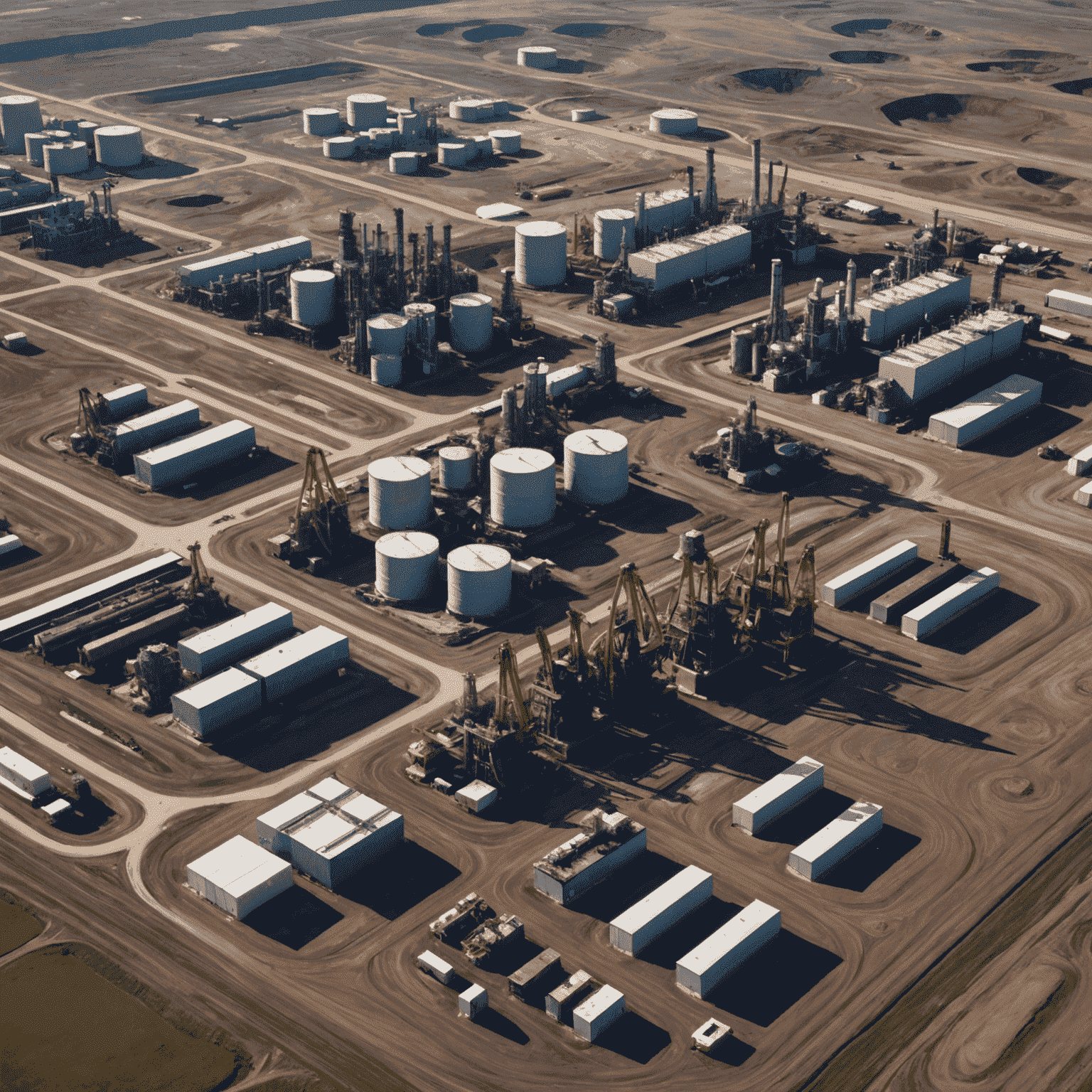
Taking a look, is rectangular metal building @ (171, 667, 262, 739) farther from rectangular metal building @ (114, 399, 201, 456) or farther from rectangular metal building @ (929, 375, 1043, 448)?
rectangular metal building @ (929, 375, 1043, 448)

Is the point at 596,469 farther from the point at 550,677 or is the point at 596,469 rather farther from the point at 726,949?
the point at 726,949

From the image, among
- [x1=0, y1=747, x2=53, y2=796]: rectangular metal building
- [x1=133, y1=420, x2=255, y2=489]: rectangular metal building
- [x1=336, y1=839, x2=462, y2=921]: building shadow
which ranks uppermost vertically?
[x1=133, y1=420, x2=255, y2=489]: rectangular metal building

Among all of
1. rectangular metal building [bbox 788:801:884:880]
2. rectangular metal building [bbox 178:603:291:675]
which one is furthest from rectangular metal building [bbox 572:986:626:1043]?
rectangular metal building [bbox 178:603:291:675]

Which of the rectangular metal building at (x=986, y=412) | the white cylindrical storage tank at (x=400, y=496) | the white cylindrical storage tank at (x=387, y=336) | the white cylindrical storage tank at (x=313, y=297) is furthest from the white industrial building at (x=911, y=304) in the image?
the white cylindrical storage tank at (x=400, y=496)

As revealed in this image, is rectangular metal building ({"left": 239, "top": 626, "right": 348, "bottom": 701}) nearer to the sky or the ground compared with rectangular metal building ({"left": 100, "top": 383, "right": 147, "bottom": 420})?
nearer to the ground

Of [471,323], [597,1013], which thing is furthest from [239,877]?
[471,323]

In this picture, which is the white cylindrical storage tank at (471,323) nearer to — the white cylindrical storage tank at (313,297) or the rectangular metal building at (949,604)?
the white cylindrical storage tank at (313,297)

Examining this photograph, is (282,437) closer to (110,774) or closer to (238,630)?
(238,630)
